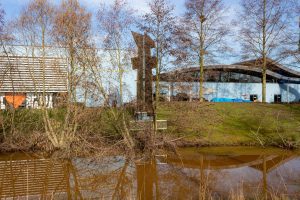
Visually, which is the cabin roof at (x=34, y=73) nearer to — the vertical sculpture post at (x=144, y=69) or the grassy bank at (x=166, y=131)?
the grassy bank at (x=166, y=131)

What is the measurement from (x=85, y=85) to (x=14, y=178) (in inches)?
198

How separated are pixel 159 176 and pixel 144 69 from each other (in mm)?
5276

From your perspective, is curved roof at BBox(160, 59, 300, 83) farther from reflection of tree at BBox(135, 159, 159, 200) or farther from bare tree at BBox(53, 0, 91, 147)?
reflection of tree at BBox(135, 159, 159, 200)

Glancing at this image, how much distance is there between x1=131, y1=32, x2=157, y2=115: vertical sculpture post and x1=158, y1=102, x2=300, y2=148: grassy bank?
99 centimetres

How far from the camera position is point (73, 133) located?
15594 millimetres

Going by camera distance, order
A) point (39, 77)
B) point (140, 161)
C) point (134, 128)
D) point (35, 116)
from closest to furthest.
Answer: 1. point (140, 161)
2. point (134, 128)
3. point (39, 77)
4. point (35, 116)

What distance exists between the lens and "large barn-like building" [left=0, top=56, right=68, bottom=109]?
52.3ft

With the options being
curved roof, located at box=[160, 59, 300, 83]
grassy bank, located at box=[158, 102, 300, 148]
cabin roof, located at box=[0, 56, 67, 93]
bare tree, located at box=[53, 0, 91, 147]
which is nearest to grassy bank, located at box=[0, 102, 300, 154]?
grassy bank, located at box=[158, 102, 300, 148]

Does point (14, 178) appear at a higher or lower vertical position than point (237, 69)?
lower

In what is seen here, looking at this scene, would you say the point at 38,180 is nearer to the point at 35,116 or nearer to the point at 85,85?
the point at 85,85

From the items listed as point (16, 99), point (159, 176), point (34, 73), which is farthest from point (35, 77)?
point (159, 176)

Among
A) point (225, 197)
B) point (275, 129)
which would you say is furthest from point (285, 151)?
point (225, 197)

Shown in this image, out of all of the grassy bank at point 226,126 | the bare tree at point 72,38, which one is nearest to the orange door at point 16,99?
the bare tree at point 72,38

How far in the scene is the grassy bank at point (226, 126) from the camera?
671 inches
